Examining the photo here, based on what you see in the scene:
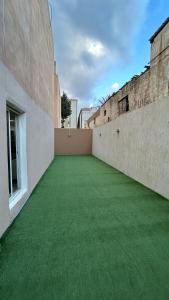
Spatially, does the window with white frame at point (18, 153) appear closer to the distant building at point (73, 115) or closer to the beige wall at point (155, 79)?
the beige wall at point (155, 79)

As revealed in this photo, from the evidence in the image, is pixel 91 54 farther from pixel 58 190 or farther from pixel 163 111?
pixel 58 190

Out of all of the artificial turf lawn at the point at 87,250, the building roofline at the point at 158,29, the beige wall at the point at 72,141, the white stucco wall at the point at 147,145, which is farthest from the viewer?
the beige wall at the point at 72,141

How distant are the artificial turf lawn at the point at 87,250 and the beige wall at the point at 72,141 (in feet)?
31.1

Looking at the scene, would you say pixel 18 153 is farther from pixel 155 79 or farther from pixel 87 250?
pixel 155 79

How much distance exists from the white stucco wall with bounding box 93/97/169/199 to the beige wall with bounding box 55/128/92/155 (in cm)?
620

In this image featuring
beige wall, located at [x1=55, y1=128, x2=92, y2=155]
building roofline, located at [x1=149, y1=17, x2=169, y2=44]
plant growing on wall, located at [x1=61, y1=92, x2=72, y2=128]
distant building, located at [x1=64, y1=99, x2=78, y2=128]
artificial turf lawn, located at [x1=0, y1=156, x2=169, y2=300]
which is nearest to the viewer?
artificial turf lawn, located at [x1=0, y1=156, x2=169, y2=300]

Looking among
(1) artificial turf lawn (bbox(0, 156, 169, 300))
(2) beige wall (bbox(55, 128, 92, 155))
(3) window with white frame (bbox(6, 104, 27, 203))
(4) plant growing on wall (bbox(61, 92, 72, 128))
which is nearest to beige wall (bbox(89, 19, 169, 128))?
(1) artificial turf lawn (bbox(0, 156, 169, 300))

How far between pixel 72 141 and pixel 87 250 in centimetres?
1132

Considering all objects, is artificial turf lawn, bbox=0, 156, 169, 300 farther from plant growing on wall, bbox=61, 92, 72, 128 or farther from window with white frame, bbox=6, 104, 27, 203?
plant growing on wall, bbox=61, 92, 72, 128

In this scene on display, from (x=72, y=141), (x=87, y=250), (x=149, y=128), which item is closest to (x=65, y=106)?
(x=72, y=141)

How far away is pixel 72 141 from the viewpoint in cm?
1316

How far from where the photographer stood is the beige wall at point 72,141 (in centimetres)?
1306

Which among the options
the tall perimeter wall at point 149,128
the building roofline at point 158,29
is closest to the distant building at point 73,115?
the tall perimeter wall at point 149,128

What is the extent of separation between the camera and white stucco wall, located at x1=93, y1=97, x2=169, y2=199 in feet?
12.4
